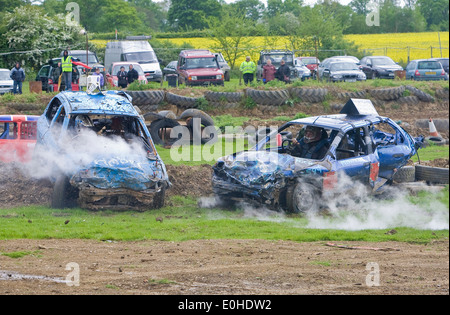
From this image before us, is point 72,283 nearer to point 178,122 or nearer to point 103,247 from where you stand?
point 103,247

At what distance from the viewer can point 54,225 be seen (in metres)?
10.3

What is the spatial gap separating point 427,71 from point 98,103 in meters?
25.1

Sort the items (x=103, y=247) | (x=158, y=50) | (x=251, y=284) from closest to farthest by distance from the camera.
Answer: (x=251, y=284)
(x=103, y=247)
(x=158, y=50)

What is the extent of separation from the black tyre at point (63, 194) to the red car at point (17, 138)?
271cm

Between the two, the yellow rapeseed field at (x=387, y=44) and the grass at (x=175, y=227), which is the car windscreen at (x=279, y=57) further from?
the grass at (x=175, y=227)

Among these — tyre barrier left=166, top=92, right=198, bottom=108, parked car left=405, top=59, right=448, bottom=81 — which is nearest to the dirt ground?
tyre barrier left=166, top=92, right=198, bottom=108

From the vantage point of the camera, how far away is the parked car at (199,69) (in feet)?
95.7

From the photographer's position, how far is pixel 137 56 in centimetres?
3434

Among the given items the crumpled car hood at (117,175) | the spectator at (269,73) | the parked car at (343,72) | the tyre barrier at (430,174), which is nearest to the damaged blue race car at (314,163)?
the tyre barrier at (430,174)

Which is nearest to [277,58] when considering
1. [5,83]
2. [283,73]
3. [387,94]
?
[283,73]

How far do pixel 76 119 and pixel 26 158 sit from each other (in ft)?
6.74

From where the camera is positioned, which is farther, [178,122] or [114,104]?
[178,122]
